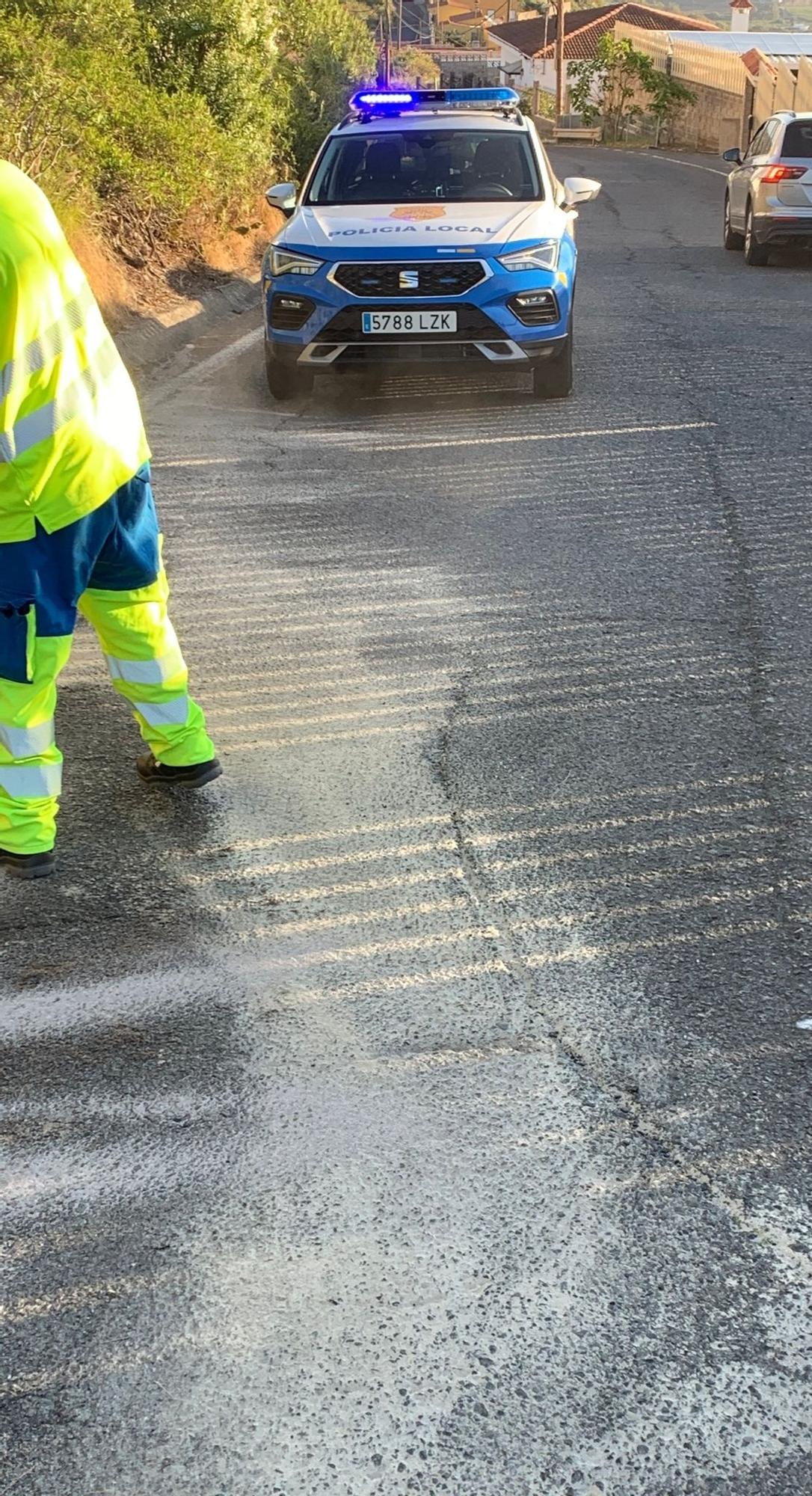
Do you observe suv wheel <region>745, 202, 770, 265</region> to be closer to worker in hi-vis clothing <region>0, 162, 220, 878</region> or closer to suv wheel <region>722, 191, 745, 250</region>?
suv wheel <region>722, 191, 745, 250</region>

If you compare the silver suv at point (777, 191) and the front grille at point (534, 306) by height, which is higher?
the front grille at point (534, 306)

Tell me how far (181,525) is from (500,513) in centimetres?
147

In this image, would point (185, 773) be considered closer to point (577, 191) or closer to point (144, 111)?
point (577, 191)

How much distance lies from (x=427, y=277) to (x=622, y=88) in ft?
175

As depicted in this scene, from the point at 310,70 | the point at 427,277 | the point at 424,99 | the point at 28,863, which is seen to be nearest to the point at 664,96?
the point at 310,70

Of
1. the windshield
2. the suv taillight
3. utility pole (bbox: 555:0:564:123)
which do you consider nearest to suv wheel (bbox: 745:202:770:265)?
the suv taillight

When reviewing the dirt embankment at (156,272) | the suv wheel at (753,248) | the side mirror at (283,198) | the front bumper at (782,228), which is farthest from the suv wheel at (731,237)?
the side mirror at (283,198)

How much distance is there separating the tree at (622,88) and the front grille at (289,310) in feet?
157

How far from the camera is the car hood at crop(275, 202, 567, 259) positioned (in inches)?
336

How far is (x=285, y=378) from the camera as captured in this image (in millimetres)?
9078

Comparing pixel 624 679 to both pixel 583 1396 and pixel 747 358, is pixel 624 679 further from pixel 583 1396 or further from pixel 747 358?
pixel 747 358

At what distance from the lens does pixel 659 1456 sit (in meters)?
2.04

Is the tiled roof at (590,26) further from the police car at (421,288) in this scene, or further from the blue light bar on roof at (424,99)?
the police car at (421,288)

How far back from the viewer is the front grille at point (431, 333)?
336 inches
